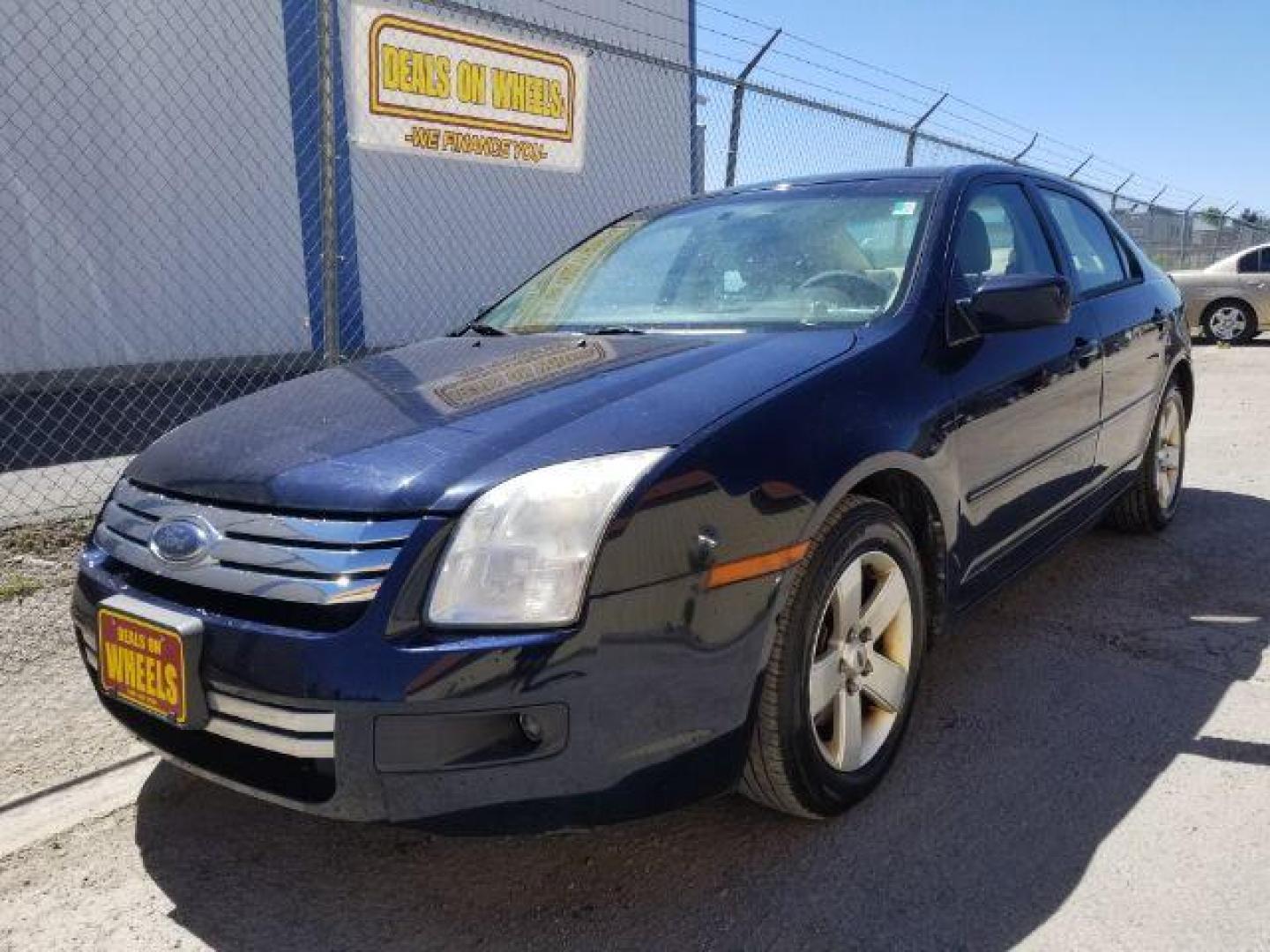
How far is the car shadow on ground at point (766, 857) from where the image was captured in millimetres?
2047

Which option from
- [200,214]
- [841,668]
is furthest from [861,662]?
[200,214]

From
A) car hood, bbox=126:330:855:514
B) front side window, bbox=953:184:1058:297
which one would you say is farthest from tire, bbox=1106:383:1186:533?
car hood, bbox=126:330:855:514

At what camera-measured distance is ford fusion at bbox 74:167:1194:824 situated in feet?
6.01

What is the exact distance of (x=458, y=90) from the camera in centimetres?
789

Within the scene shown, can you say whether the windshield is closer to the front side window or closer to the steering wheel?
the steering wheel

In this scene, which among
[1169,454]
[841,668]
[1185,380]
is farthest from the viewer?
[1185,380]

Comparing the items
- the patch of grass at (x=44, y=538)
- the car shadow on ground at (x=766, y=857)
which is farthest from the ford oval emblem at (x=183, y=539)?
the patch of grass at (x=44, y=538)

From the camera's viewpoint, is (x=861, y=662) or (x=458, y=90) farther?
(x=458, y=90)

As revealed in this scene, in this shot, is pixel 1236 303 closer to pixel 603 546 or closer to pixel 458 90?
pixel 458 90

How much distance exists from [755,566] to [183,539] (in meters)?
1.12

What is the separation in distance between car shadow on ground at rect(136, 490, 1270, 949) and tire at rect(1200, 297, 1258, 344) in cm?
1188

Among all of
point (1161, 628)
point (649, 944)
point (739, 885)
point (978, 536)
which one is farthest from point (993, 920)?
point (1161, 628)

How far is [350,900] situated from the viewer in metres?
2.16

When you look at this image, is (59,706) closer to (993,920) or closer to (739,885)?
(739,885)
